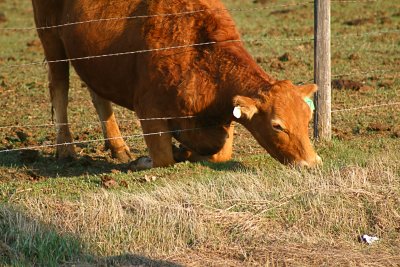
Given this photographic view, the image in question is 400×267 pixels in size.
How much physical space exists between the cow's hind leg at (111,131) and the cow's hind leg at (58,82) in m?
0.42

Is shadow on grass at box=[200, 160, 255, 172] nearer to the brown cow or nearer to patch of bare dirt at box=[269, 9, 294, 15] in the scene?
the brown cow

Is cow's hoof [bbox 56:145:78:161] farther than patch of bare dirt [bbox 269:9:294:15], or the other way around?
patch of bare dirt [bbox 269:9:294:15]

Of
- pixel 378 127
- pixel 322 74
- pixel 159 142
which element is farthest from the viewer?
pixel 378 127

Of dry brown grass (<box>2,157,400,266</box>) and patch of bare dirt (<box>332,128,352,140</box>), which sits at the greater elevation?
patch of bare dirt (<box>332,128,352,140</box>)

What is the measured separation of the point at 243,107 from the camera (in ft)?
27.9

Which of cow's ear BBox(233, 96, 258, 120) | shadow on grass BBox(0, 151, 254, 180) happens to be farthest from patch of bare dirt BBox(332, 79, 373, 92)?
cow's ear BBox(233, 96, 258, 120)

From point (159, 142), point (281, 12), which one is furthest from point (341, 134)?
point (281, 12)

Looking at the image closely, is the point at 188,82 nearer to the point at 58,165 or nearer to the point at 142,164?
the point at 142,164

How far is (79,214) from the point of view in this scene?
7316mm

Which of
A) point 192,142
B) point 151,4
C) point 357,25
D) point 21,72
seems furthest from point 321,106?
point 357,25

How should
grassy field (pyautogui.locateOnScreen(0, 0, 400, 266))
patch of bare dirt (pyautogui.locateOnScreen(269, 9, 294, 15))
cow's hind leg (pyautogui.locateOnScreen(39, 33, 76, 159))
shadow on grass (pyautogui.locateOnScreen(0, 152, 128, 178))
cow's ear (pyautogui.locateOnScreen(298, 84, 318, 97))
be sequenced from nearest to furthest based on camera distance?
grassy field (pyautogui.locateOnScreen(0, 0, 400, 266)) < cow's ear (pyautogui.locateOnScreen(298, 84, 318, 97)) < shadow on grass (pyautogui.locateOnScreen(0, 152, 128, 178)) < cow's hind leg (pyautogui.locateOnScreen(39, 33, 76, 159)) < patch of bare dirt (pyautogui.locateOnScreen(269, 9, 294, 15))

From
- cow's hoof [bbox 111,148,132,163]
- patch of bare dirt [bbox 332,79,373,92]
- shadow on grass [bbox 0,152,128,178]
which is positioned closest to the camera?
shadow on grass [bbox 0,152,128,178]

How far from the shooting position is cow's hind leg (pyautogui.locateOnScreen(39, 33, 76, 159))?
10.9 meters

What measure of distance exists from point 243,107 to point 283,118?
1.33 feet
